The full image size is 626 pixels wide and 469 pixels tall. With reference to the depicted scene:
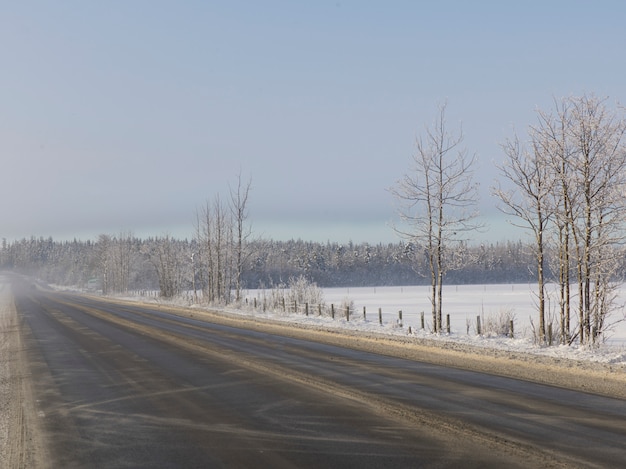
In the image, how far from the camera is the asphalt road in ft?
20.0

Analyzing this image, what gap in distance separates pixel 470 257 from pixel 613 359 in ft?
36.6

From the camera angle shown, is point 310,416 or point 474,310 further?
point 474,310

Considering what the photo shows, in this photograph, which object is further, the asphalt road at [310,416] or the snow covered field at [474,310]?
the snow covered field at [474,310]

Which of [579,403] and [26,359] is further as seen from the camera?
[26,359]

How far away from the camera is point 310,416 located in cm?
798

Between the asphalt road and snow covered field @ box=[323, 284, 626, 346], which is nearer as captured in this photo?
the asphalt road

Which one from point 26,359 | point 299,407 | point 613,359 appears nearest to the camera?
point 299,407

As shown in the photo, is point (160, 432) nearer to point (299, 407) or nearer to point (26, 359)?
point (299, 407)

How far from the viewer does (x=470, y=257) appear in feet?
78.3

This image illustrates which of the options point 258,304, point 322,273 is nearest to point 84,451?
point 258,304

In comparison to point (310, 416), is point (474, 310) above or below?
below

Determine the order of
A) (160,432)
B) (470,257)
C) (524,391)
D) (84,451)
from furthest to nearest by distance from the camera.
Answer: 1. (470,257)
2. (524,391)
3. (160,432)
4. (84,451)

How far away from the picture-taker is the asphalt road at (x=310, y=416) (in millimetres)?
6090

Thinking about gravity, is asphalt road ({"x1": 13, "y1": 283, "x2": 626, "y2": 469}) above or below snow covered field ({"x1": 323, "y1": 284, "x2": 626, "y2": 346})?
above
